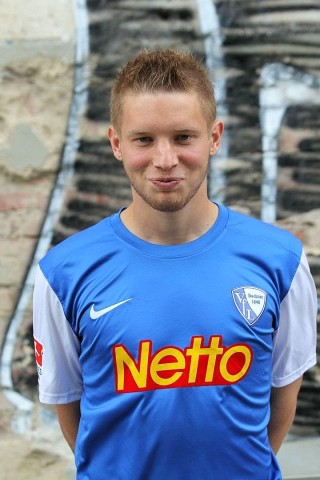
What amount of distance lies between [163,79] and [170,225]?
34cm

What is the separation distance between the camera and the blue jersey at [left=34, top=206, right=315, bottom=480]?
1.57 metres

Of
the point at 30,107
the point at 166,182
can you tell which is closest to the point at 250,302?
the point at 166,182

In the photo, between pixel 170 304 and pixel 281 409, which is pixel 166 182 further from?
pixel 281 409

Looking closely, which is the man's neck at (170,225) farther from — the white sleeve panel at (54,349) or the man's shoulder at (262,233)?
the white sleeve panel at (54,349)

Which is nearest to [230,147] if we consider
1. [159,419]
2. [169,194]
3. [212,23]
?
[212,23]

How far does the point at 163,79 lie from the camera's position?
1.59 m

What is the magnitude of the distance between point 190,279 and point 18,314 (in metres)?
1.37

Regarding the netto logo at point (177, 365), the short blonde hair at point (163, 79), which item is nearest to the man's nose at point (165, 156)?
the short blonde hair at point (163, 79)

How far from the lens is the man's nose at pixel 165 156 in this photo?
1543 mm

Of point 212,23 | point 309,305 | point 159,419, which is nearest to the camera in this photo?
point 159,419

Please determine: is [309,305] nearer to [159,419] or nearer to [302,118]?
[159,419]

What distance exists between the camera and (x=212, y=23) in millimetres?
2713

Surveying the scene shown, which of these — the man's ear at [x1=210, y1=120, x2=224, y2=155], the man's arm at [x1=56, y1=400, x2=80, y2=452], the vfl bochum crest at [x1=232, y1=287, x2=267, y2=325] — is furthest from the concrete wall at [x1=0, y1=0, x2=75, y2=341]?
the vfl bochum crest at [x1=232, y1=287, x2=267, y2=325]

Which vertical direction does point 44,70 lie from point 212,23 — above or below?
below
